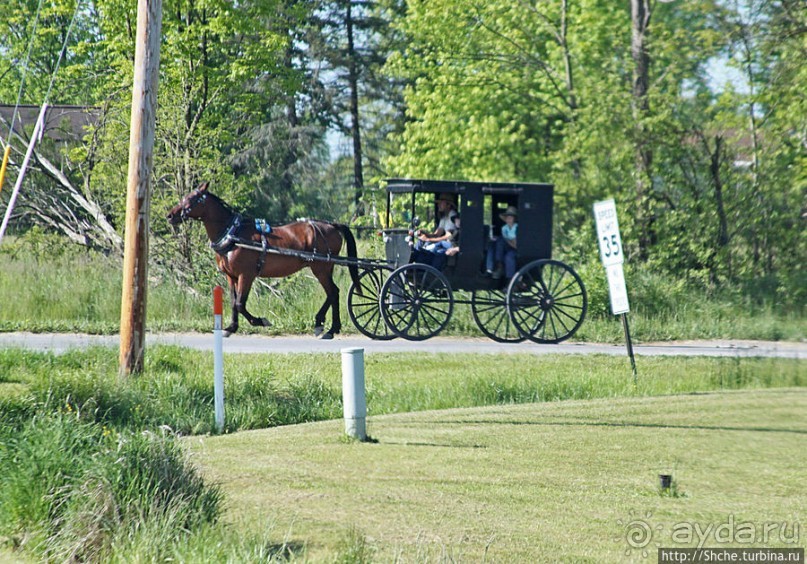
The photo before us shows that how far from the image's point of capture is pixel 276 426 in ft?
41.2

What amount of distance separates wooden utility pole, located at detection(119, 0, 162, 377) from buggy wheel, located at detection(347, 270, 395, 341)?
3301 millimetres

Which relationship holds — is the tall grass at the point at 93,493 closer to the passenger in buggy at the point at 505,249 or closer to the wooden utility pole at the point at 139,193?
the wooden utility pole at the point at 139,193

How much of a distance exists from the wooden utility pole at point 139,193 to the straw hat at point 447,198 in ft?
14.0

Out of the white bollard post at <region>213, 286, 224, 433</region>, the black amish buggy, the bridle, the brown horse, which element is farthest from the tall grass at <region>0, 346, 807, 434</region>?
the bridle

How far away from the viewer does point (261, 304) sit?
21.4 m

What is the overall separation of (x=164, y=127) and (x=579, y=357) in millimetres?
10517

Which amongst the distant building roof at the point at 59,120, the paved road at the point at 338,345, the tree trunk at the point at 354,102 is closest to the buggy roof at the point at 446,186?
the paved road at the point at 338,345

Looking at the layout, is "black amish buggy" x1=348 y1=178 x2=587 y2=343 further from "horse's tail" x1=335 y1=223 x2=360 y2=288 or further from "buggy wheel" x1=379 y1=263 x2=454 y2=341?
"horse's tail" x1=335 y1=223 x2=360 y2=288

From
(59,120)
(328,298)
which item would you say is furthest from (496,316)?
(59,120)

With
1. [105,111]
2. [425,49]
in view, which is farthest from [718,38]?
[425,49]

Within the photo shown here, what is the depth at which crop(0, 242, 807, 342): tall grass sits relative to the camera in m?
20.7

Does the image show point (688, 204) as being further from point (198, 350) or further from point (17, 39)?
point (17, 39)

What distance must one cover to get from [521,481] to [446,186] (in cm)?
693

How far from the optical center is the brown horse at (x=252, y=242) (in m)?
15.3
